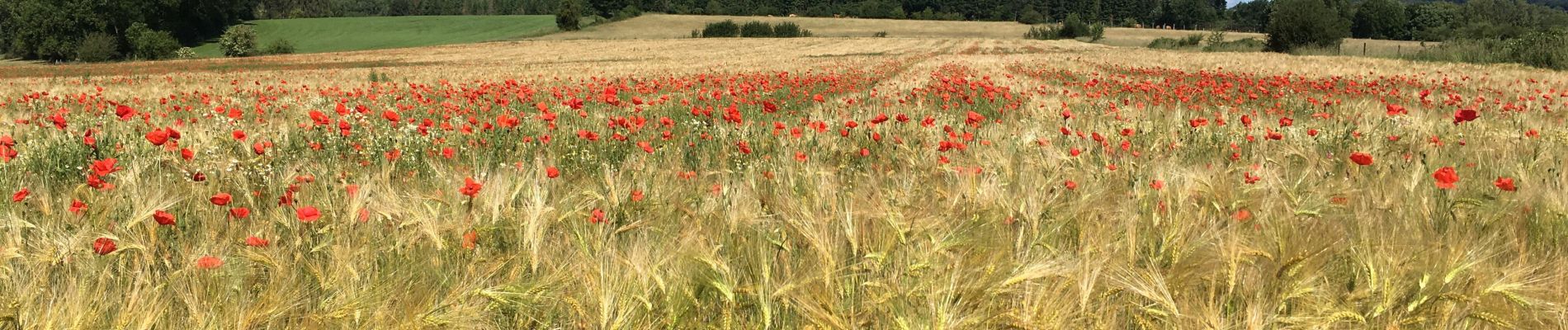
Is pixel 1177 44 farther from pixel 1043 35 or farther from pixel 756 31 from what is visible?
pixel 756 31

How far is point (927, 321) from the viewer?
1.28 metres

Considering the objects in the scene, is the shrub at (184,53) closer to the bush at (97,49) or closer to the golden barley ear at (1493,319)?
the bush at (97,49)

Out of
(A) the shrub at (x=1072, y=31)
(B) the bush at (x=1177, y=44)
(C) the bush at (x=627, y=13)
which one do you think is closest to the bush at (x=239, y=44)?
(C) the bush at (x=627, y=13)

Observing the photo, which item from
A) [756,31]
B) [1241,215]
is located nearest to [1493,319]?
[1241,215]

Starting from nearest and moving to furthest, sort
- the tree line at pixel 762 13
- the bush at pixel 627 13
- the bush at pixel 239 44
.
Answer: the bush at pixel 239 44 < the tree line at pixel 762 13 < the bush at pixel 627 13

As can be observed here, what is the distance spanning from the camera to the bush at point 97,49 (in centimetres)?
5091

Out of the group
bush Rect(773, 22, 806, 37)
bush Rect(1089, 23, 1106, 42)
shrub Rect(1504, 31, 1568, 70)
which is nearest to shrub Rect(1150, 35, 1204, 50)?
bush Rect(1089, 23, 1106, 42)

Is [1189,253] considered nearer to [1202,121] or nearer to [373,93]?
[1202,121]

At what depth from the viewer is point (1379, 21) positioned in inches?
3620

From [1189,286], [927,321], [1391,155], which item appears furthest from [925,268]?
[1391,155]

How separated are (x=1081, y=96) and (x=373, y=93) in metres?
8.23

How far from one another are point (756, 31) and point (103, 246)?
7087cm

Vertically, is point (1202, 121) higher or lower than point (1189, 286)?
higher

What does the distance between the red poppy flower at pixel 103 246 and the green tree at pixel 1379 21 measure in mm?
114964
